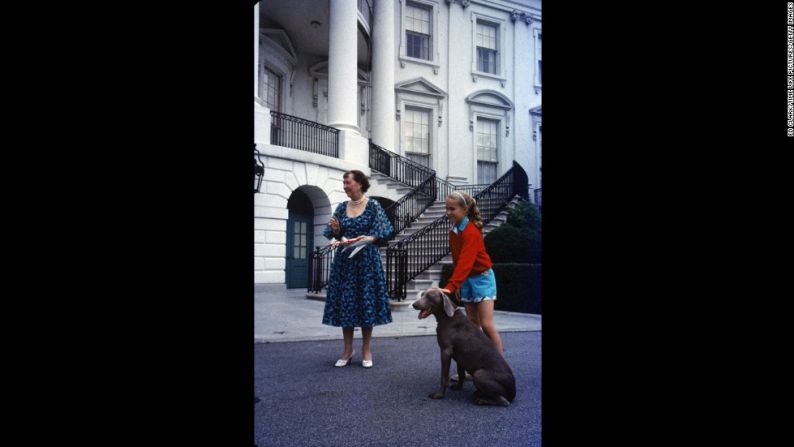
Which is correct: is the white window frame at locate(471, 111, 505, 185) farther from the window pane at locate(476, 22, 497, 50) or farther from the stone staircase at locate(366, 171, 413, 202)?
the stone staircase at locate(366, 171, 413, 202)

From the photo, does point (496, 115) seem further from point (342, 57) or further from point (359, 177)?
point (359, 177)

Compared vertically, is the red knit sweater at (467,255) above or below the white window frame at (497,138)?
below

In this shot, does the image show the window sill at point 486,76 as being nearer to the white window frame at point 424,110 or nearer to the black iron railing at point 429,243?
the white window frame at point 424,110

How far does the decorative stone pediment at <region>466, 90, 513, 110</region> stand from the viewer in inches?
790

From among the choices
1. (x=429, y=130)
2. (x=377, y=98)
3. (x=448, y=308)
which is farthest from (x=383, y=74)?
(x=448, y=308)

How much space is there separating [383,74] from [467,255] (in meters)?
13.8

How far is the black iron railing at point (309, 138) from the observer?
14648 mm

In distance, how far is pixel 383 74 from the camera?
16812 millimetres

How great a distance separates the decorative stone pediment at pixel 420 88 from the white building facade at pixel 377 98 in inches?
2.1

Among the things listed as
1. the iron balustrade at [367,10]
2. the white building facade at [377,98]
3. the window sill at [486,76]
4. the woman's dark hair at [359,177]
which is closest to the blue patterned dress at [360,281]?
the woman's dark hair at [359,177]
